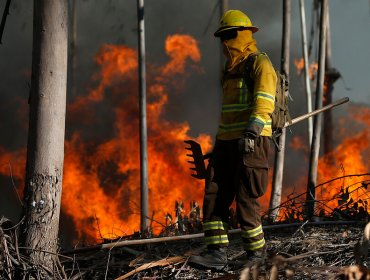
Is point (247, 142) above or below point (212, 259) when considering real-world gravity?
above

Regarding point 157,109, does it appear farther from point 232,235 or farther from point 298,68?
point 232,235

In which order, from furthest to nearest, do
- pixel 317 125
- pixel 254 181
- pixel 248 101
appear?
pixel 317 125 → pixel 248 101 → pixel 254 181

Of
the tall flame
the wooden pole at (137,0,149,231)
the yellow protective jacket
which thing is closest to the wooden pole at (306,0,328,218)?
the wooden pole at (137,0,149,231)

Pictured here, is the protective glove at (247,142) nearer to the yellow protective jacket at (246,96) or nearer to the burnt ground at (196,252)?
the yellow protective jacket at (246,96)

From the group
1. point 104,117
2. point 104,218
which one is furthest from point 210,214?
point 104,117

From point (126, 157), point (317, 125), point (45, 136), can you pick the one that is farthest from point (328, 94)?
point (45, 136)

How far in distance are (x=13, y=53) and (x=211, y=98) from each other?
6.51 m

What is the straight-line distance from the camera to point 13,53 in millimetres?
21062

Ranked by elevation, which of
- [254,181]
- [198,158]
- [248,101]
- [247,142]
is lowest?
[254,181]

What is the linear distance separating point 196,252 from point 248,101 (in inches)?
55.4

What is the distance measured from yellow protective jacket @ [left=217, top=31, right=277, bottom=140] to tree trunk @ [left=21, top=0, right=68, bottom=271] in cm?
137

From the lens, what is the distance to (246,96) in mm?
5449

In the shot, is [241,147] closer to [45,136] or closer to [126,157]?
[45,136]

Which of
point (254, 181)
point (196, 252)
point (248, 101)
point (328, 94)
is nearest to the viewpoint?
point (254, 181)
